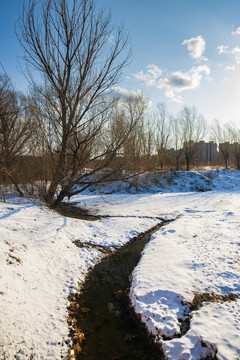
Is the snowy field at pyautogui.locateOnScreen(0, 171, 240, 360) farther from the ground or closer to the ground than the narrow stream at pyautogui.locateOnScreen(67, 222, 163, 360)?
farther from the ground

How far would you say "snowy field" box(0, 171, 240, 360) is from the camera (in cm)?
250

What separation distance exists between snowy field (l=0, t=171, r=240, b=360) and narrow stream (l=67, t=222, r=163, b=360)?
0.58 feet

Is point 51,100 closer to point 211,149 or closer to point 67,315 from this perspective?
point 67,315

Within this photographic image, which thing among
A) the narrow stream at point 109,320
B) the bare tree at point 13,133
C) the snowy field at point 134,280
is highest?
the bare tree at point 13,133

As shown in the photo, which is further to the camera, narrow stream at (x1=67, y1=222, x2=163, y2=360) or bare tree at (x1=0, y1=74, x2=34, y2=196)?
bare tree at (x1=0, y1=74, x2=34, y2=196)

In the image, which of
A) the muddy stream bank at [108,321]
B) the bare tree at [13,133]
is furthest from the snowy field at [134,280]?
the bare tree at [13,133]

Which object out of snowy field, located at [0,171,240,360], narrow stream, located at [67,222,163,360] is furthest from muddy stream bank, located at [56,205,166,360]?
snowy field, located at [0,171,240,360]

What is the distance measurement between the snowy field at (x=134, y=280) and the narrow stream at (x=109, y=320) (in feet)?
0.58

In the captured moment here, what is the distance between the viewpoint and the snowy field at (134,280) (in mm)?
2496

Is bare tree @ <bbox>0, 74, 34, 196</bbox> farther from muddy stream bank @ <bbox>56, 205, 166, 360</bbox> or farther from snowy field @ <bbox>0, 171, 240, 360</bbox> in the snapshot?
muddy stream bank @ <bbox>56, 205, 166, 360</bbox>

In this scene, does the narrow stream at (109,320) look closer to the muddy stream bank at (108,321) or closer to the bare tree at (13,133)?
the muddy stream bank at (108,321)

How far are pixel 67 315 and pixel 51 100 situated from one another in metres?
7.59

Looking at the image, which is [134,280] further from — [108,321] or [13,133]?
[13,133]

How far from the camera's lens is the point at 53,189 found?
→ 902 centimetres
